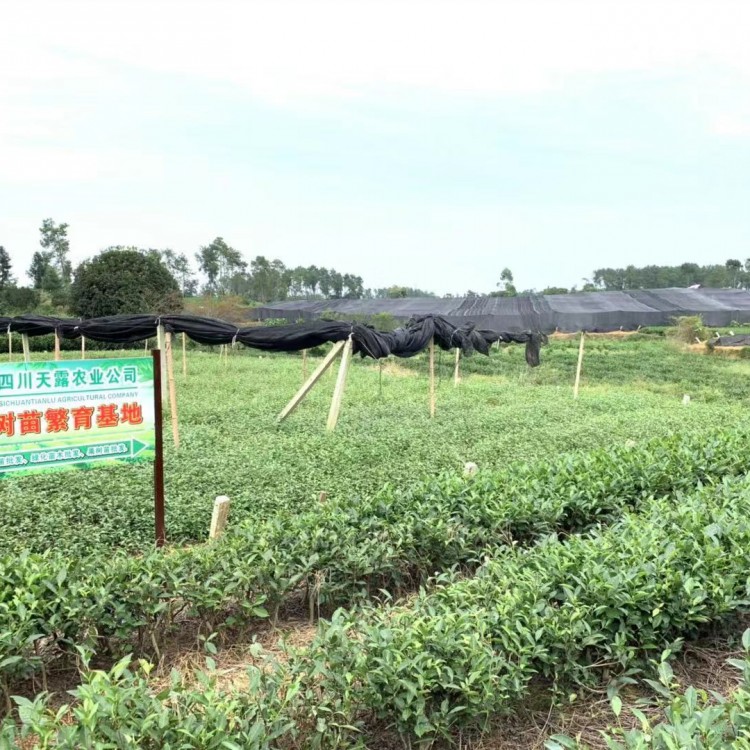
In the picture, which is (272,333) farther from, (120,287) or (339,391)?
(120,287)

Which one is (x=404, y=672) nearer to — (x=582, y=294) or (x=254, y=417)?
(x=254, y=417)

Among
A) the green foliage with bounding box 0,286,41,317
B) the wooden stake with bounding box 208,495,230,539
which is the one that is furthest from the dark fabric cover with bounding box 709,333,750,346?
the green foliage with bounding box 0,286,41,317

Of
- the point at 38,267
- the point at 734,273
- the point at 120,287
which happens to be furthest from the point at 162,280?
the point at 734,273

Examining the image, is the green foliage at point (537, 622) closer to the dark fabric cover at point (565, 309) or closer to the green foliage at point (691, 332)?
the green foliage at point (691, 332)

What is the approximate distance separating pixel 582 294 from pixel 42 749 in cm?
4598

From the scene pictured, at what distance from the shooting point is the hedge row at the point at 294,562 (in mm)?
3193

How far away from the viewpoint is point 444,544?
4305 mm

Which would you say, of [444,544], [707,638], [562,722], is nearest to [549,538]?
[444,544]

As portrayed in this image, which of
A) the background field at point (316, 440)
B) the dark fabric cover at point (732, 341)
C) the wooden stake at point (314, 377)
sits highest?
the wooden stake at point (314, 377)

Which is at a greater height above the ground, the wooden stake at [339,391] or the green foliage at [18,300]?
the green foliage at [18,300]

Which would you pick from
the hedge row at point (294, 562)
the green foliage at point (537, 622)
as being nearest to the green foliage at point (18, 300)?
the hedge row at point (294, 562)

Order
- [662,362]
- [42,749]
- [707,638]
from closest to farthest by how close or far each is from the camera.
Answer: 1. [42,749]
2. [707,638]
3. [662,362]

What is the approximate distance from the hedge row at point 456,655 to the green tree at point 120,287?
1076 inches

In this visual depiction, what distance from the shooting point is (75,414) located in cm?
431
